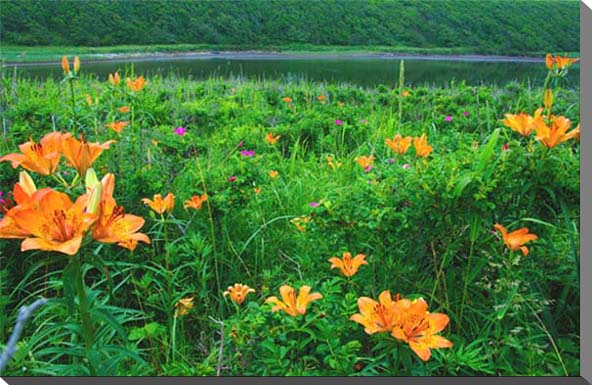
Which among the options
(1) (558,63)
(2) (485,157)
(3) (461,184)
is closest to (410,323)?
(3) (461,184)

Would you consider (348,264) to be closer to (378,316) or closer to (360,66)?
(378,316)

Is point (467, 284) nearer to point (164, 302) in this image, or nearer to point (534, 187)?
point (534, 187)

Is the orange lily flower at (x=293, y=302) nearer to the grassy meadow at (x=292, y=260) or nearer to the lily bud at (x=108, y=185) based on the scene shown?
the grassy meadow at (x=292, y=260)

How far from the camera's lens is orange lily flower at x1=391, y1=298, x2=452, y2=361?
0.94 meters

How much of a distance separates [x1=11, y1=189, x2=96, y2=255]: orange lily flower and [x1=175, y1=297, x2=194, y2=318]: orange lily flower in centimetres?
56

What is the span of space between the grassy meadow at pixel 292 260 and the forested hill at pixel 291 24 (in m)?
0.25

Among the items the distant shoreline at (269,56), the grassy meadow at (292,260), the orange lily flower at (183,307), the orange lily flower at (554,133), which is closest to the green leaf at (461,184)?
the grassy meadow at (292,260)

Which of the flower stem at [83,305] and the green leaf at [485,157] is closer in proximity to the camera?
the flower stem at [83,305]

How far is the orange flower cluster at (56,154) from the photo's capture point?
102cm

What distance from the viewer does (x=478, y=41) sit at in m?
2.08

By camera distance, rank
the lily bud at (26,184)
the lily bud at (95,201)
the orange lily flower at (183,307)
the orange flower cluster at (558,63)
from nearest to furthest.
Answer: the lily bud at (95,201), the lily bud at (26,184), the orange lily flower at (183,307), the orange flower cluster at (558,63)

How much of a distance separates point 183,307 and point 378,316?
0.60m

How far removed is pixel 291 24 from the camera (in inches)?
84.3

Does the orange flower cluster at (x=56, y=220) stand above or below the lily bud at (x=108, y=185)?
below
